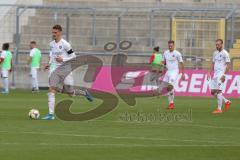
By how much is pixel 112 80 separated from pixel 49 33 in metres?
6.77

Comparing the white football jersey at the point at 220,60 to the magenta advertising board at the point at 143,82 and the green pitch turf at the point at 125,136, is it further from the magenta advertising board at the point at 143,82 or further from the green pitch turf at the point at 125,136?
the magenta advertising board at the point at 143,82

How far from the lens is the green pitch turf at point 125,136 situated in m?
14.0

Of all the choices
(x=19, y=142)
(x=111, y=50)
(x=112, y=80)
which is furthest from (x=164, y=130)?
(x=111, y=50)

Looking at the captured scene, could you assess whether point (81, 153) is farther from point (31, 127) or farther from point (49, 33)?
point (49, 33)

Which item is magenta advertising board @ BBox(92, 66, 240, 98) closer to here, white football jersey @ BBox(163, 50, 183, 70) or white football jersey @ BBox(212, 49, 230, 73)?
white football jersey @ BBox(163, 50, 183, 70)

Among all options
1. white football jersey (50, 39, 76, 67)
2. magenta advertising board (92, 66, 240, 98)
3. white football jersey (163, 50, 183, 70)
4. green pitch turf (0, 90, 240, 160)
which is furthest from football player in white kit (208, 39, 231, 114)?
magenta advertising board (92, 66, 240, 98)

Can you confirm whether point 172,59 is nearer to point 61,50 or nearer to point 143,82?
point 61,50

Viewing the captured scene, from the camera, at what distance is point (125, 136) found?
1700cm

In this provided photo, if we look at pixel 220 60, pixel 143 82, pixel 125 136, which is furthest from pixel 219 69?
pixel 143 82

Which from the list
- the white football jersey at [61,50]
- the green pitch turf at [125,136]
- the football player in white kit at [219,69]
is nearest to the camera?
the green pitch turf at [125,136]

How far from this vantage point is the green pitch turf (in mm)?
A: 13977

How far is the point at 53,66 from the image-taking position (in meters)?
21.7

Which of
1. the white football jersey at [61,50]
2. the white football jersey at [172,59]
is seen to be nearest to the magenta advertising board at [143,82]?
the white football jersey at [172,59]

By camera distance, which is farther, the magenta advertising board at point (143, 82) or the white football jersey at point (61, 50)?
the magenta advertising board at point (143, 82)
